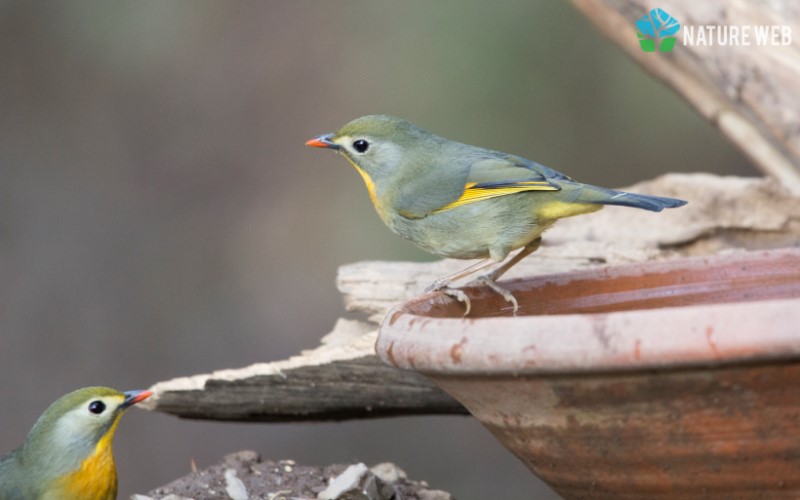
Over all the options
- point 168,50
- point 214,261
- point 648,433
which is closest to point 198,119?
point 168,50

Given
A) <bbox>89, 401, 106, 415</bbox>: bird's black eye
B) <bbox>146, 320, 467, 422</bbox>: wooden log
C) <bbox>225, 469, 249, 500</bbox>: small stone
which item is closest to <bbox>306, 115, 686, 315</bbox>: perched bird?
<bbox>146, 320, 467, 422</bbox>: wooden log

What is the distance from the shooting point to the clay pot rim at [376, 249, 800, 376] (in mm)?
2312

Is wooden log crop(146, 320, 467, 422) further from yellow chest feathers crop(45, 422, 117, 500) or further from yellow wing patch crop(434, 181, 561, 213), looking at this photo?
yellow wing patch crop(434, 181, 561, 213)

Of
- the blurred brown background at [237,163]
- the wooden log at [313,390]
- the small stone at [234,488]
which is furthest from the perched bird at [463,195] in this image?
the blurred brown background at [237,163]

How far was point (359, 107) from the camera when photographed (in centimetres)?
1038

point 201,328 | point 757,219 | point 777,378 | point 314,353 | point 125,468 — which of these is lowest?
point 125,468

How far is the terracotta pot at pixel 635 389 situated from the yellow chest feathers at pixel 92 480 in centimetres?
126

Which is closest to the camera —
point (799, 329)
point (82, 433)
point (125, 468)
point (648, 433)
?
point (799, 329)

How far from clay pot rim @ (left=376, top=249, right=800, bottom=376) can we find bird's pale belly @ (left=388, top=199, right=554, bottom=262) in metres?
1.03

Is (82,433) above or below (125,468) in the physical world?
above

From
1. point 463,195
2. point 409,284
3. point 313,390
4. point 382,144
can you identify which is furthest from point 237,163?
point 463,195

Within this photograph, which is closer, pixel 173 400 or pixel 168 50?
pixel 173 400

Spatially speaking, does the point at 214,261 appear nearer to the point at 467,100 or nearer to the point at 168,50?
the point at 168,50

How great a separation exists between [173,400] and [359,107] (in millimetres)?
6463
